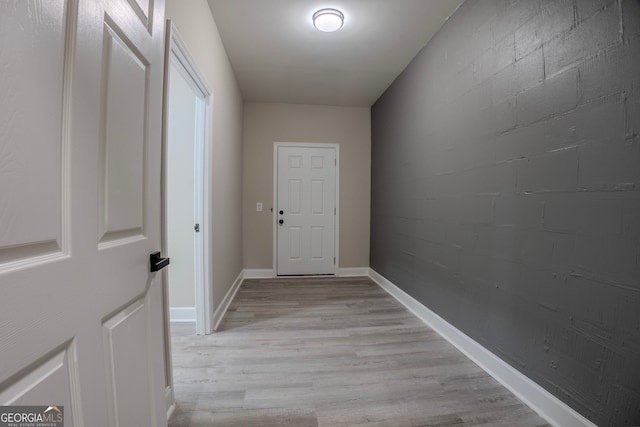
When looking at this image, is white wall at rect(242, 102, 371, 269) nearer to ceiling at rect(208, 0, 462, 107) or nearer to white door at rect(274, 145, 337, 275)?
white door at rect(274, 145, 337, 275)

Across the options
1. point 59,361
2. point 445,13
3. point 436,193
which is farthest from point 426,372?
point 445,13

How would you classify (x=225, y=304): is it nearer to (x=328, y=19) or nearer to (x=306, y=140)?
(x=306, y=140)

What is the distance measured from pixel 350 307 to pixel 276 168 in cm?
227

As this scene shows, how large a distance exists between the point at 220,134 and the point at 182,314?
1.73 meters

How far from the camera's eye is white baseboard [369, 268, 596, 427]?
49.7 inches

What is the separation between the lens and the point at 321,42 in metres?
2.46

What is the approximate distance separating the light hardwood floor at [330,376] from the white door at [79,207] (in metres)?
0.63

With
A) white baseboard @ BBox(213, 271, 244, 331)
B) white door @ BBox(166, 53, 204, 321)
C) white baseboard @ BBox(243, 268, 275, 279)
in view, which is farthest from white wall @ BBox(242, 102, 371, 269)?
white door @ BBox(166, 53, 204, 321)

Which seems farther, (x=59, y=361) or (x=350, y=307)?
(x=350, y=307)

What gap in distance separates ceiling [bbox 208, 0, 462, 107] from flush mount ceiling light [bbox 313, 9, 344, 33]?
42 millimetres

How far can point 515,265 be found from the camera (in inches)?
60.8

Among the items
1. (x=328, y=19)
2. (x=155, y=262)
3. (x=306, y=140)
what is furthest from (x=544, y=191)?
(x=306, y=140)

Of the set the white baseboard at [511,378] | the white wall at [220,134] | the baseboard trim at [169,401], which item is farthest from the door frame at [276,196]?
the baseboard trim at [169,401]

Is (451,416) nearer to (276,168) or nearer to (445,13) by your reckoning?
(445,13)
